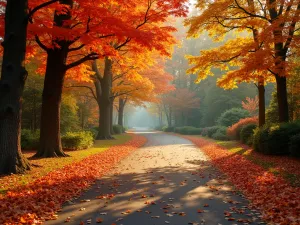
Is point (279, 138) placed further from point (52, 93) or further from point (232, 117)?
point (232, 117)

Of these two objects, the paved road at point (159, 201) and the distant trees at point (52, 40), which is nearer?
the paved road at point (159, 201)

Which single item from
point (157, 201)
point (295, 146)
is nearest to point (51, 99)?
point (157, 201)

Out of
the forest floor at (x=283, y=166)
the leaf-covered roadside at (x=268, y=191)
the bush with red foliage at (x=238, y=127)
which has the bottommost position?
the leaf-covered roadside at (x=268, y=191)

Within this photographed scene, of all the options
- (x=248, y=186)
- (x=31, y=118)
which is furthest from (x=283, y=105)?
(x=31, y=118)

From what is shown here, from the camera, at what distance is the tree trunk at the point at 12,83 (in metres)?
8.40

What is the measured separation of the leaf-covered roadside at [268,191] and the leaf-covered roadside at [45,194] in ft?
13.1

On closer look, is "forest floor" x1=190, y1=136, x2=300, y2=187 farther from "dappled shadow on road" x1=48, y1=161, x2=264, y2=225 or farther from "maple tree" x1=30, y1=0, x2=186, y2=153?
"maple tree" x1=30, y1=0, x2=186, y2=153

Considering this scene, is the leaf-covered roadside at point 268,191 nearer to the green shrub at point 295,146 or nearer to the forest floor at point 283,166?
the forest floor at point 283,166

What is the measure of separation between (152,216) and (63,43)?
31.9 ft

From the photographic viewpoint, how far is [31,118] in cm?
2016

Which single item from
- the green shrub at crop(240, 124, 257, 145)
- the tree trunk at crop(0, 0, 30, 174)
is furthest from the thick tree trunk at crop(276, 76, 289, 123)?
the tree trunk at crop(0, 0, 30, 174)

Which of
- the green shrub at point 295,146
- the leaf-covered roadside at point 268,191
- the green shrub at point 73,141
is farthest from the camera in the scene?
the green shrub at point 73,141

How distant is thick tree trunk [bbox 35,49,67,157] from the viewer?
1262cm

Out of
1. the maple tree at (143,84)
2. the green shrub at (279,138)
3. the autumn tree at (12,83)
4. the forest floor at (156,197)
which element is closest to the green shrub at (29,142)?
the forest floor at (156,197)
